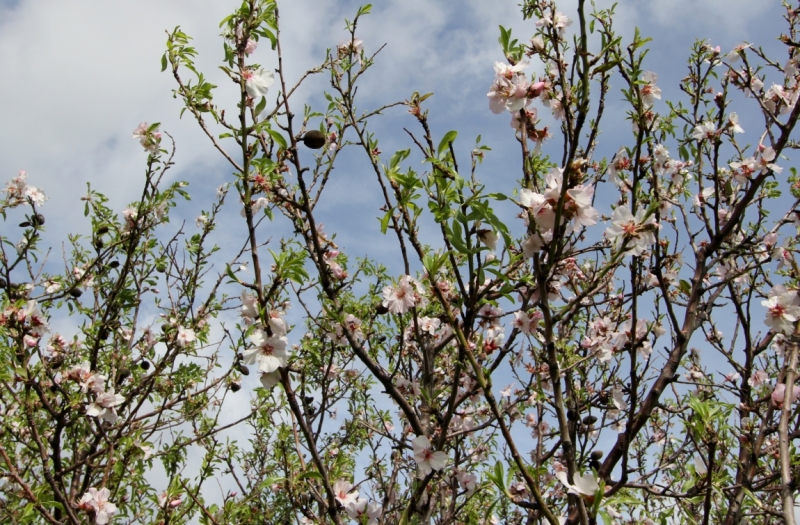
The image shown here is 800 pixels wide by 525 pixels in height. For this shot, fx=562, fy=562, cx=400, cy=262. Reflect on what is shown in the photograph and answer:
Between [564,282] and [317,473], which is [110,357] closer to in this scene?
[317,473]

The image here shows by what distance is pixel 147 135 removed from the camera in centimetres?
420

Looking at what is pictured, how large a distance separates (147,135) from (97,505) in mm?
2546

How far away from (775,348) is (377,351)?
309 cm

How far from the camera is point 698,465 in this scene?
6.64ft

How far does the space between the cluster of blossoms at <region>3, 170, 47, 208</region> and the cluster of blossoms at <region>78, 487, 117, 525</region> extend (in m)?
2.58

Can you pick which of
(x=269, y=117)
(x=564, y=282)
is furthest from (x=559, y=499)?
(x=269, y=117)

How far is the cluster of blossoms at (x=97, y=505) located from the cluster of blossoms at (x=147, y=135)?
242 centimetres

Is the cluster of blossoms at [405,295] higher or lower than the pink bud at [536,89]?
lower

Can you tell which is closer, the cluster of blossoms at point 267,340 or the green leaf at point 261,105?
the cluster of blossoms at point 267,340

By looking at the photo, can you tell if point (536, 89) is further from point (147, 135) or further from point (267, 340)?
point (147, 135)

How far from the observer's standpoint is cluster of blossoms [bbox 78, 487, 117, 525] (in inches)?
123

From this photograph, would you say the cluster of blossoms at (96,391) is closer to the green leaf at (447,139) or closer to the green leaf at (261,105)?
the green leaf at (261,105)

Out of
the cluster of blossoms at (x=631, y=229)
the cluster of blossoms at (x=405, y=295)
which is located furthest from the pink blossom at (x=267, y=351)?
the cluster of blossoms at (x=631, y=229)

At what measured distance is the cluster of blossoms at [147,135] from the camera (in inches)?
165
